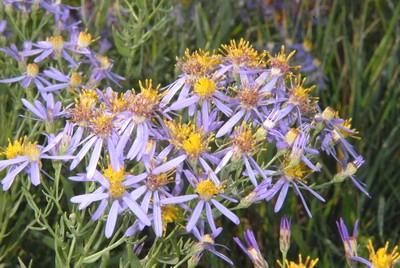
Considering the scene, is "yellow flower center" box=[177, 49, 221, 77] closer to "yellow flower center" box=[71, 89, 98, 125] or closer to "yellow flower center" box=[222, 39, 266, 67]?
"yellow flower center" box=[222, 39, 266, 67]

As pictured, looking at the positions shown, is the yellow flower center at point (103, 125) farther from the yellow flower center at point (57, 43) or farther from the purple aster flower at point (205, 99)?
the yellow flower center at point (57, 43)

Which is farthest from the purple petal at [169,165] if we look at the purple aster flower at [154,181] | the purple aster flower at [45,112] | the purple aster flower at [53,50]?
the purple aster flower at [53,50]

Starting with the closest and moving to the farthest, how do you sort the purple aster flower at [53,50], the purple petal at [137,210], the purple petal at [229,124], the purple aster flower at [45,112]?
the purple petal at [137,210]
the purple petal at [229,124]
the purple aster flower at [45,112]
the purple aster flower at [53,50]

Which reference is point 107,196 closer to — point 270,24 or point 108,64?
point 108,64

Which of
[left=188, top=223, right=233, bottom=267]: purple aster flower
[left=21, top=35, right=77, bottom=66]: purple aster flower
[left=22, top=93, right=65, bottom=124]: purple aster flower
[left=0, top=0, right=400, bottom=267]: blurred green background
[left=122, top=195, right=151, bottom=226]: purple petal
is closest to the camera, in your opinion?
[left=122, top=195, right=151, bottom=226]: purple petal

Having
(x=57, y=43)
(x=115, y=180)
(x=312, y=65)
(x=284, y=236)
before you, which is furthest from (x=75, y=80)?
(x=312, y=65)

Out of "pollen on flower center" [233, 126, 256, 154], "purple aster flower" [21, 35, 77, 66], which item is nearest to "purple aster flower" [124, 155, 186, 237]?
"pollen on flower center" [233, 126, 256, 154]

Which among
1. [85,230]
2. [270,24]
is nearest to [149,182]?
[85,230]
